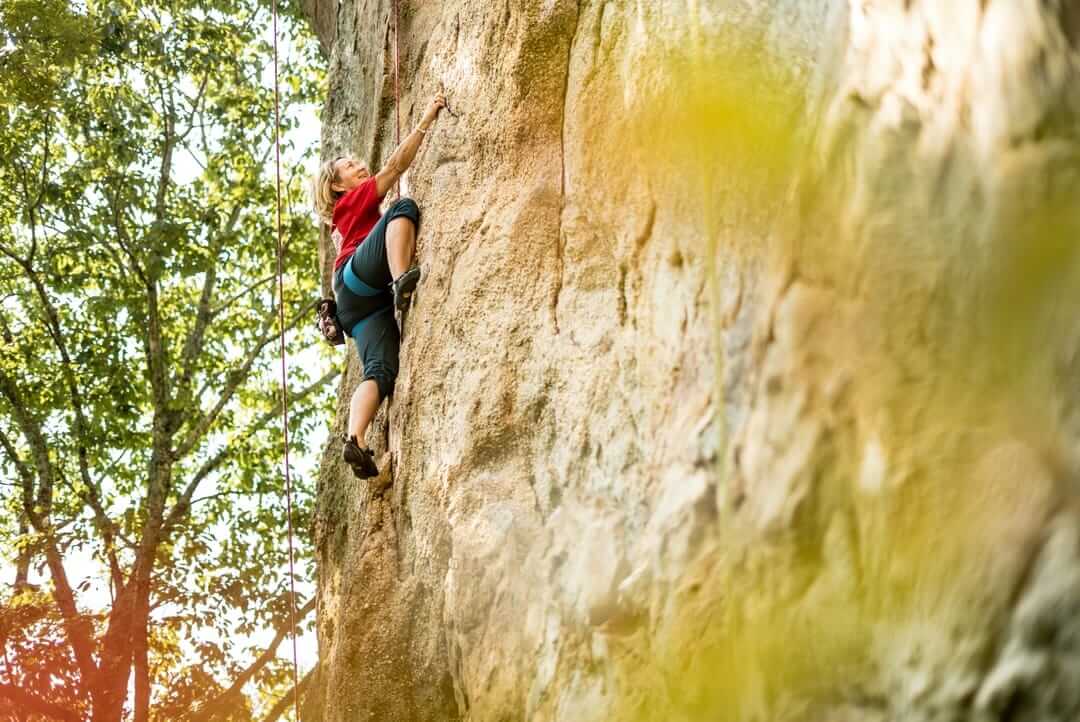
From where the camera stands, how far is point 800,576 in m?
2.45

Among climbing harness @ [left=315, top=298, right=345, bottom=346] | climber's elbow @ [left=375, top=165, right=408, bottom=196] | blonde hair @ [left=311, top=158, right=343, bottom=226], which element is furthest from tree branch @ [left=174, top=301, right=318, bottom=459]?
climber's elbow @ [left=375, top=165, right=408, bottom=196]

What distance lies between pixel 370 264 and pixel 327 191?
29.5 inches

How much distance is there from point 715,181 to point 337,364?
15087 millimetres

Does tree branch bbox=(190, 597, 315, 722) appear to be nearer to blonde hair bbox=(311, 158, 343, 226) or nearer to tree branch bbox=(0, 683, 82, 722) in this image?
tree branch bbox=(0, 683, 82, 722)

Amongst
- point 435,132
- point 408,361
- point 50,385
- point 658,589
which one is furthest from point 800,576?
point 50,385

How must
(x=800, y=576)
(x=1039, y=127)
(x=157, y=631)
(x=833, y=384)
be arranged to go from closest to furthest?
(x=1039, y=127)
(x=800, y=576)
(x=833, y=384)
(x=157, y=631)

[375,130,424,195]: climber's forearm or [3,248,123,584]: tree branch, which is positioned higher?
[3,248,123,584]: tree branch

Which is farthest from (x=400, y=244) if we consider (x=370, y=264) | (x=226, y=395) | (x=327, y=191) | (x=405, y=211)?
(x=226, y=395)

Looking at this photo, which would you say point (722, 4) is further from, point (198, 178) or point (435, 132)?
point (198, 178)

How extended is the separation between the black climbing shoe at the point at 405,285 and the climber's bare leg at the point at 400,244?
0.06m

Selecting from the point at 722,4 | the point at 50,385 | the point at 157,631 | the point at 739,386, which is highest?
the point at 50,385

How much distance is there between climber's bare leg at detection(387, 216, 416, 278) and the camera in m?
5.73

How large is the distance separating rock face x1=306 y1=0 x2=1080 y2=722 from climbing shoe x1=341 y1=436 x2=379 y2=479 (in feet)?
0.86

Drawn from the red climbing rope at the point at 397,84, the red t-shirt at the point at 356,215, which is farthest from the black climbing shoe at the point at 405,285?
the red climbing rope at the point at 397,84
